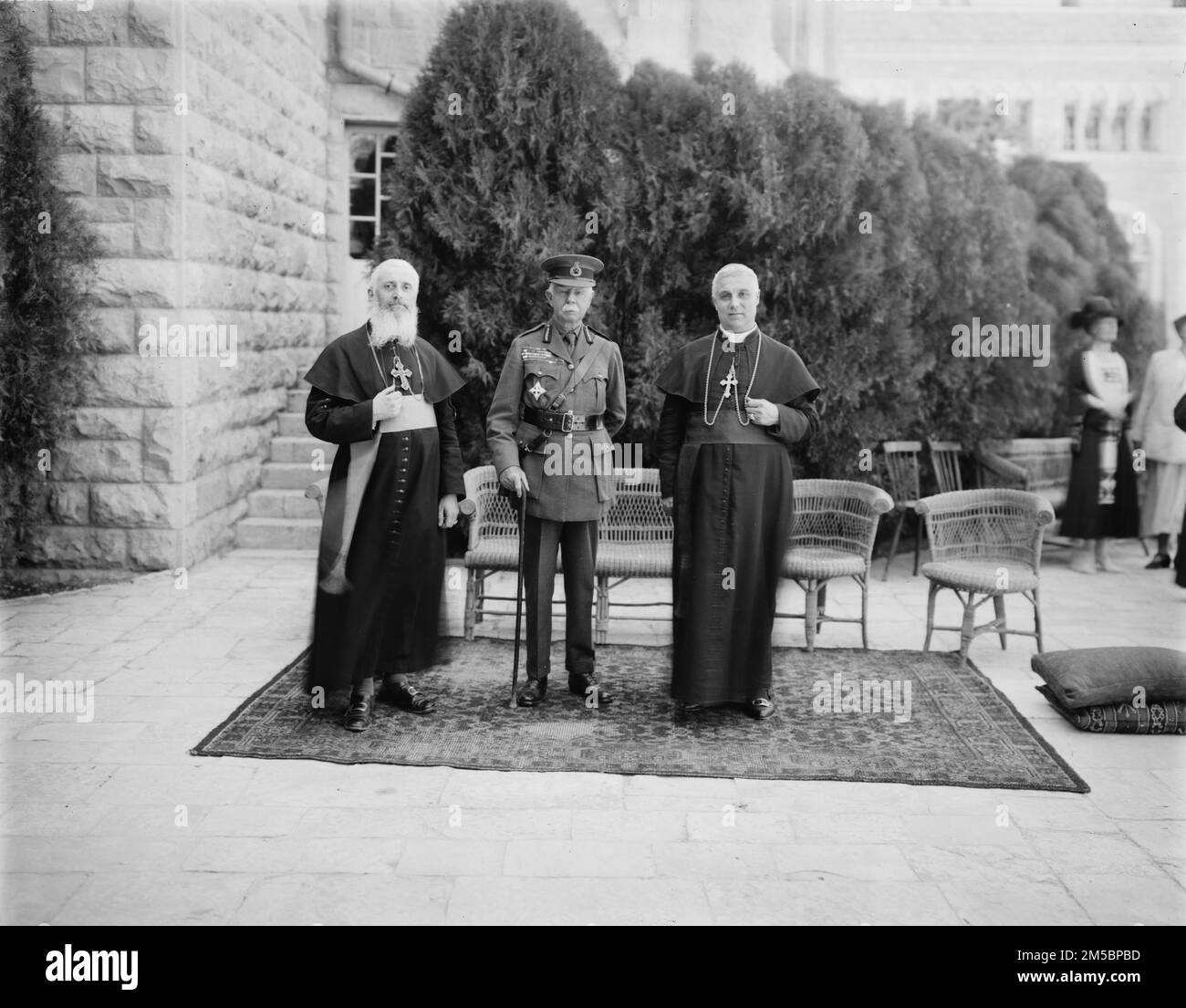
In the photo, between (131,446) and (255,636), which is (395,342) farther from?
(131,446)

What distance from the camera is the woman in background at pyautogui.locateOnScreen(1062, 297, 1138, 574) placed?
9.57m

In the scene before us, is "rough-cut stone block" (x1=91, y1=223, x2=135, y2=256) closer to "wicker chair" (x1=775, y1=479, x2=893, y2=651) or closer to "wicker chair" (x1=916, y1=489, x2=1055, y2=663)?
"wicker chair" (x1=775, y1=479, x2=893, y2=651)

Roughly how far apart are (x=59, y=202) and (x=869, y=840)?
252 inches

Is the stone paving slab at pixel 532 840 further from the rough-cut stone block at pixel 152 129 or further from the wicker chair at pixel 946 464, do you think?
the wicker chair at pixel 946 464

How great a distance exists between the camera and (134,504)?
853 cm

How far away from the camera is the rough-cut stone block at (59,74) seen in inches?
328

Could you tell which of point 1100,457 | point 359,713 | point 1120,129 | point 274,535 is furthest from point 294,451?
point 1120,129

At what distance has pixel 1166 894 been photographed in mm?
3959

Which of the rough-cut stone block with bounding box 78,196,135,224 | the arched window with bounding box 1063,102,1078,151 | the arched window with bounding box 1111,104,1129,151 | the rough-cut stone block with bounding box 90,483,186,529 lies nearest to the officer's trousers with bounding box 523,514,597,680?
the rough-cut stone block with bounding box 90,483,186,529

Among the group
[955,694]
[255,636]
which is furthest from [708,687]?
[255,636]

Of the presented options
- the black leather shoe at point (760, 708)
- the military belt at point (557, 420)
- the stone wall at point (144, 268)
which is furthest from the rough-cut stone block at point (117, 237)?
the black leather shoe at point (760, 708)

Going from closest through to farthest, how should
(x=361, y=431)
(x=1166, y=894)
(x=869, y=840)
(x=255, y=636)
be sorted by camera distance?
(x=1166, y=894) < (x=869, y=840) < (x=361, y=431) < (x=255, y=636)

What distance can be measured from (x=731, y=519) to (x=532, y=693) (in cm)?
119

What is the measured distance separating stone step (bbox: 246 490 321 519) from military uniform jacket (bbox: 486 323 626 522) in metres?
4.34
